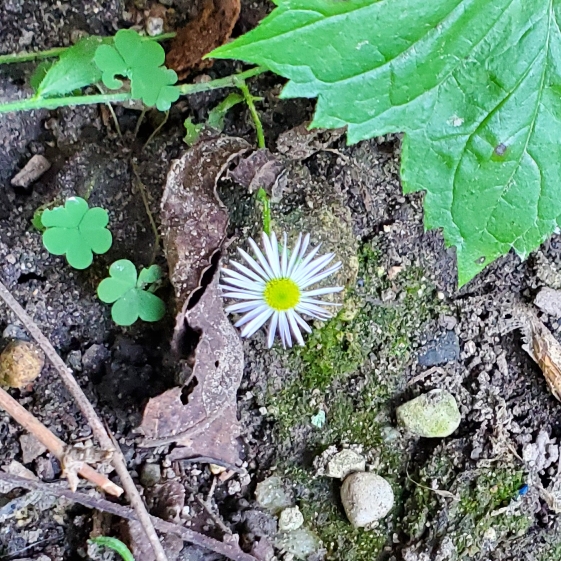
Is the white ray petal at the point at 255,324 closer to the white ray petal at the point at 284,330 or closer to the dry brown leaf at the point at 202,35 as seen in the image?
the white ray petal at the point at 284,330

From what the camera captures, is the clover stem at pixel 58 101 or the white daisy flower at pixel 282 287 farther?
the white daisy flower at pixel 282 287

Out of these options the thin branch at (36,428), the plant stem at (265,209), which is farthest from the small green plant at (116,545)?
the plant stem at (265,209)

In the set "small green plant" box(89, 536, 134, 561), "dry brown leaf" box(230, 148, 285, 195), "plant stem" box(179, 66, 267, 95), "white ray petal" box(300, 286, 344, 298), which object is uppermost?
"plant stem" box(179, 66, 267, 95)

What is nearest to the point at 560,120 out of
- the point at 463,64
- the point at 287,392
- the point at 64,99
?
the point at 463,64

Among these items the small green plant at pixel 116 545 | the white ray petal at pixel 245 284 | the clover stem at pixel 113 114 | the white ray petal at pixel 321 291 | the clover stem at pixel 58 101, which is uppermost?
the clover stem at pixel 113 114

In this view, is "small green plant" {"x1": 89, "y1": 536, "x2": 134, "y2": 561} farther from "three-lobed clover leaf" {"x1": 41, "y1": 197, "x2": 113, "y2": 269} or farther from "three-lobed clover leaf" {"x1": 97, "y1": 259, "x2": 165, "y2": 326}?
"three-lobed clover leaf" {"x1": 41, "y1": 197, "x2": 113, "y2": 269}

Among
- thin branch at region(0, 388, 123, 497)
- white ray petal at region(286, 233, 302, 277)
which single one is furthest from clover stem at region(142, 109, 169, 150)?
thin branch at region(0, 388, 123, 497)
